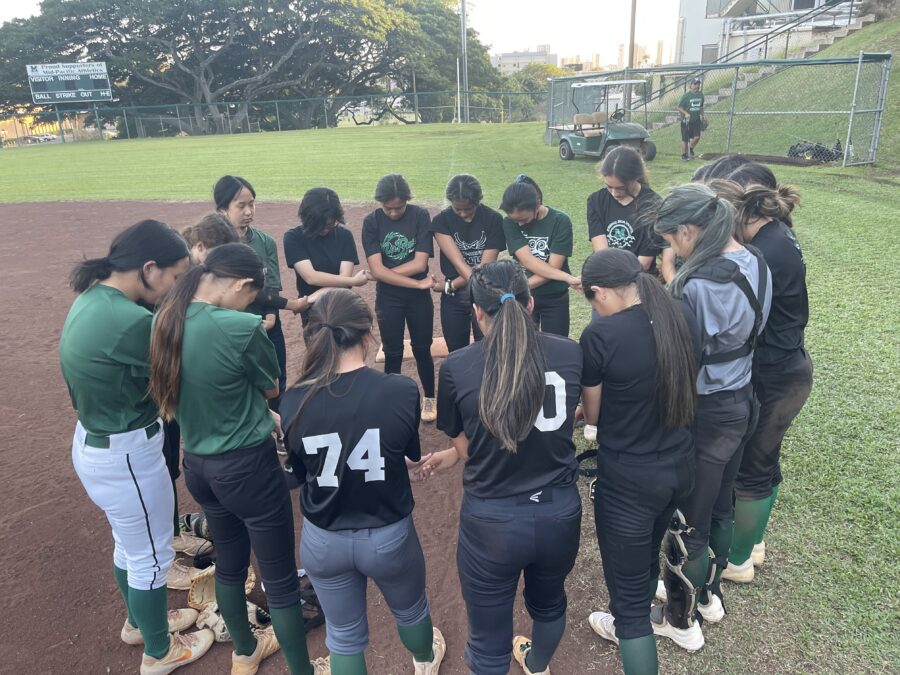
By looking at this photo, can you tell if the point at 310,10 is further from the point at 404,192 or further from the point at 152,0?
the point at 404,192

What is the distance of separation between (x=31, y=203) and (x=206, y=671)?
19.2 m

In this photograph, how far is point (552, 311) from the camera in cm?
530

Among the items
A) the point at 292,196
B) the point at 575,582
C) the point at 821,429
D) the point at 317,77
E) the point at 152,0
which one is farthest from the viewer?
the point at 317,77

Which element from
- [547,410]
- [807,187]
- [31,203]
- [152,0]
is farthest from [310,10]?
[547,410]

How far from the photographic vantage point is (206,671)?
10.9 feet

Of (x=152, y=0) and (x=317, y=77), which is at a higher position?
(x=152, y=0)

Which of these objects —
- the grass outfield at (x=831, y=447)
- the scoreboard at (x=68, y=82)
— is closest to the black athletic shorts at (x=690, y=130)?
the grass outfield at (x=831, y=447)

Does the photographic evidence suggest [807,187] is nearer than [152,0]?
Yes

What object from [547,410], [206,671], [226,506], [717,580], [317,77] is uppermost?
[317,77]

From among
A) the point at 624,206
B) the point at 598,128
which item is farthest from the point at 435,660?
the point at 598,128

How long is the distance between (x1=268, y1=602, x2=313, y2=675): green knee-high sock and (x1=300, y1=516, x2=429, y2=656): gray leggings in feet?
0.87

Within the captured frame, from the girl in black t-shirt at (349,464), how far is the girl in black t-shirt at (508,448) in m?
0.24

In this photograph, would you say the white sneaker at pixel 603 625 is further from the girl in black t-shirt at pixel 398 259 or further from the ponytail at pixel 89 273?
the ponytail at pixel 89 273

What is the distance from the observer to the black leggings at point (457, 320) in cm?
546
